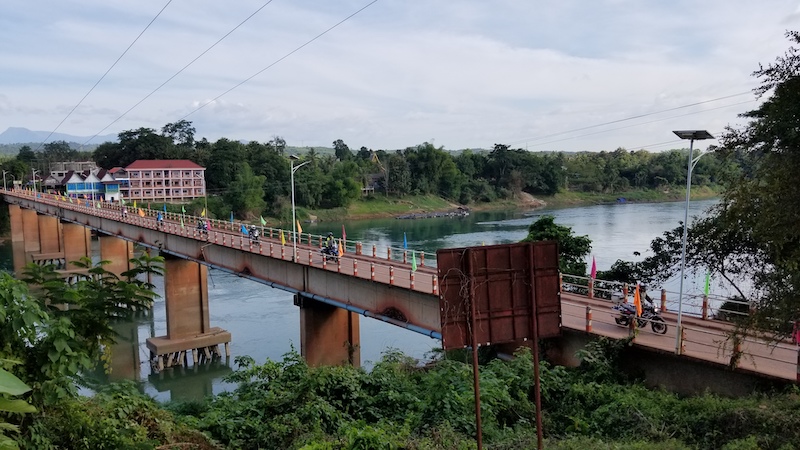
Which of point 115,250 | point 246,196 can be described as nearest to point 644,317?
point 115,250

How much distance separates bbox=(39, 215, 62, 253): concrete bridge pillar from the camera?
233 ft

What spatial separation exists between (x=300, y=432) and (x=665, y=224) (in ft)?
225

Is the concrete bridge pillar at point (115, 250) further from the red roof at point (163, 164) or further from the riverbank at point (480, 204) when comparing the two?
the red roof at point (163, 164)

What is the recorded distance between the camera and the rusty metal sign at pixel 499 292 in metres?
7.69

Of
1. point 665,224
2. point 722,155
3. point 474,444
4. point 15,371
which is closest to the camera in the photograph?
point 15,371

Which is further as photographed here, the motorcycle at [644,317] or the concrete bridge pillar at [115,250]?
the concrete bridge pillar at [115,250]

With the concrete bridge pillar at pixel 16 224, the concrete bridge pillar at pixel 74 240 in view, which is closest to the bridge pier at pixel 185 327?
the concrete bridge pillar at pixel 74 240

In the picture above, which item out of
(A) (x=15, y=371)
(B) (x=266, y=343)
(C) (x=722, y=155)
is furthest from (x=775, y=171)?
(B) (x=266, y=343)

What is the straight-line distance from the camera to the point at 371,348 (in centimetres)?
3052

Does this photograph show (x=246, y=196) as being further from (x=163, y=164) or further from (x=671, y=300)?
(x=671, y=300)

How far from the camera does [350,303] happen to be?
2278 cm

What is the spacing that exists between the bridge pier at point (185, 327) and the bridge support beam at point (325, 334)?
8.88 m

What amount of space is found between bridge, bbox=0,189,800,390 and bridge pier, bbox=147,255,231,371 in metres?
0.05

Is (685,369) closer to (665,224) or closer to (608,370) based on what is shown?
(608,370)
